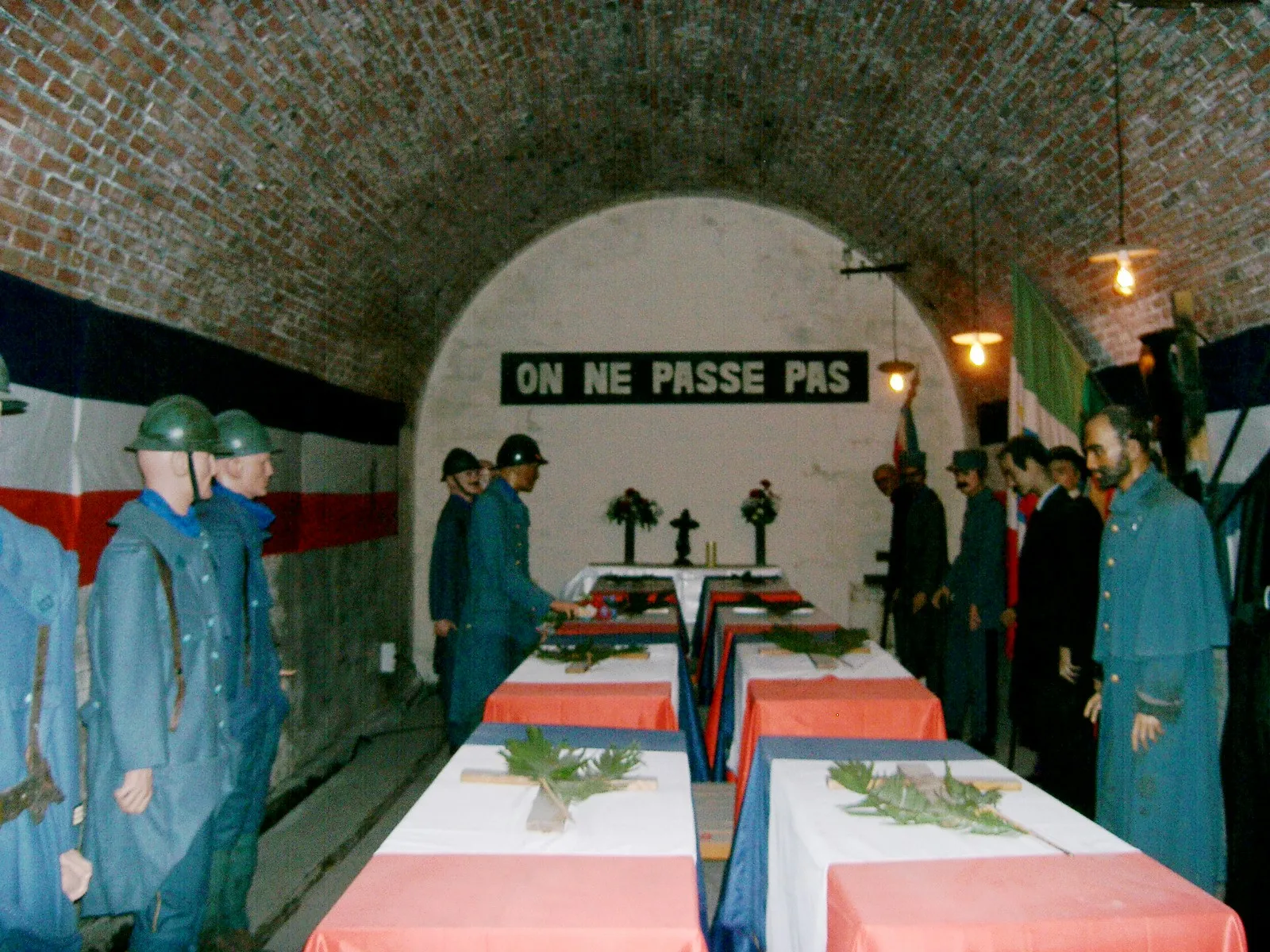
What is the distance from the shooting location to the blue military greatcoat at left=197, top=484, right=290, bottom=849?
11.4ft

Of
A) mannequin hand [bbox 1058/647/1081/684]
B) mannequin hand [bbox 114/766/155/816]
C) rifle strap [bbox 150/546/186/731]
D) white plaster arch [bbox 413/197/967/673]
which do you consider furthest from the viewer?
white plaster arch [bbox 413/197/967/673]

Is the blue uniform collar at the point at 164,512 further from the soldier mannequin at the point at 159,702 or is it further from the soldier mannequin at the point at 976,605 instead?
the soldier mannequin at the point at 976,605

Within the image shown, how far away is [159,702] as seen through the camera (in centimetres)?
281

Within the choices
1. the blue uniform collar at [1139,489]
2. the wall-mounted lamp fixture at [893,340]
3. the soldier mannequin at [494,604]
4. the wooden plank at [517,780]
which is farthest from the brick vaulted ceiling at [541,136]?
the wooden plank at [517,780]

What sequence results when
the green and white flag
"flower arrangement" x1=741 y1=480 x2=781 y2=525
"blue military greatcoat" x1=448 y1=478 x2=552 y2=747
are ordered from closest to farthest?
"blue military greatcoat" x1=448 y1=478 x2=552 y2=747 → the green and white flag → "flower arrangement" x1=741 y1=480 x2=781 y2=525

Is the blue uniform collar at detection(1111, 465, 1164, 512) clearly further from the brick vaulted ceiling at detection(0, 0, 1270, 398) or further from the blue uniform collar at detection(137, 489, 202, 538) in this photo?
the blue uniform collar at detection(137, 489, 202, 538)

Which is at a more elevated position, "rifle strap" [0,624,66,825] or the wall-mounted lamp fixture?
the wall-mounted lamp fixture

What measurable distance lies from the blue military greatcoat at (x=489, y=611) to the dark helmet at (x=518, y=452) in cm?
15

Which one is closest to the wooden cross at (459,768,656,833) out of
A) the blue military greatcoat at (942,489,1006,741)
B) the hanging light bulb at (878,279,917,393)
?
the blue military greatcoat at (942,489,1006,741)

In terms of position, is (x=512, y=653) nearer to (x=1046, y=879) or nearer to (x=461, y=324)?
(x=1046, y=879)

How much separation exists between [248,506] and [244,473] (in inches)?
5.7

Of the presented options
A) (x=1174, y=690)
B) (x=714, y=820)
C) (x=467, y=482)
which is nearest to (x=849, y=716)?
(x=714, y=820)

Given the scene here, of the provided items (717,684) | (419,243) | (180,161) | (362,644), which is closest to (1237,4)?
(717,684)

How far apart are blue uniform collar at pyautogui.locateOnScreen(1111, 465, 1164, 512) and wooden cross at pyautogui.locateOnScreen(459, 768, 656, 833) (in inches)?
88.7
